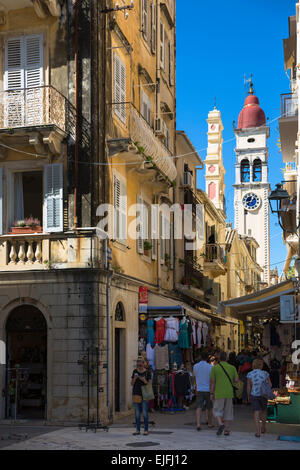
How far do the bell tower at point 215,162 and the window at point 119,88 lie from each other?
39.5 meters

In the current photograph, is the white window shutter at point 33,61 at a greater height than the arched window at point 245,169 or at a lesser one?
lesser

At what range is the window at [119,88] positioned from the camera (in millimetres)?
19500

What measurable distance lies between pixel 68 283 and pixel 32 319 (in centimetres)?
139

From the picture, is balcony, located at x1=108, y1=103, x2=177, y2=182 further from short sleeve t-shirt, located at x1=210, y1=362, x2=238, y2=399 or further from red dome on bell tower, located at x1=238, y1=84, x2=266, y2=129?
red dome on bell tower, located at x1=238, y1=84, x2=266, y2=129

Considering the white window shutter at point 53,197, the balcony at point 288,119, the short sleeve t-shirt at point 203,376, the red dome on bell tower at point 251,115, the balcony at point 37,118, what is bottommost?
the short sleeve t-shirt at point 203,376

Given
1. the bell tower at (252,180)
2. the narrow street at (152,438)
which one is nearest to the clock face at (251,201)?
the bell tower at (252,180)

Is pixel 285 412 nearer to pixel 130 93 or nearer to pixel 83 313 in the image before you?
pixel 83 313

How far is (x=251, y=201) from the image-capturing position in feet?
299

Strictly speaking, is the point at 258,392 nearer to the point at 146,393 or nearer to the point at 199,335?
the point at 146,393

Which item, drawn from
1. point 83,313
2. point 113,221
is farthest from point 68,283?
point 113,221

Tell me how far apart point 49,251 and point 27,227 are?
35.0 inches

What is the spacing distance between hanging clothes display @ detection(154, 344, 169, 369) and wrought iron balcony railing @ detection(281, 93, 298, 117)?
27.4ft

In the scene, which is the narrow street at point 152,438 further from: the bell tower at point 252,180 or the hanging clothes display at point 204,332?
the bell tower at point 252,180

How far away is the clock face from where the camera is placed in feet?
298
